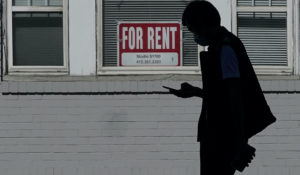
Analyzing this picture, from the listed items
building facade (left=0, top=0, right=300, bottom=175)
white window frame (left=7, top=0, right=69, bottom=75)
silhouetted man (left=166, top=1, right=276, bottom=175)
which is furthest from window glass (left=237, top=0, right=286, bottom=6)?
silhouetted man (left=166, top=1, right=276, bottom=175)

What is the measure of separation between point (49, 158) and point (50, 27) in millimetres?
1520

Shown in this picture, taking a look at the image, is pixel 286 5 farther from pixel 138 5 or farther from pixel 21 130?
pixel 21 130

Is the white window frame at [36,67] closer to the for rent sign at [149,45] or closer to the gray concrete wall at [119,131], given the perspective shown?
the gray concrete wall at [119,131]

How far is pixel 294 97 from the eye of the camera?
9.53 metres

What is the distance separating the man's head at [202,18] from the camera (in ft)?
14.3

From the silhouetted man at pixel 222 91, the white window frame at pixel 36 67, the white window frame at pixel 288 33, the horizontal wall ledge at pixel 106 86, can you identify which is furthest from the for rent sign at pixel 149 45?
the silhouetted man at pixel 222 91

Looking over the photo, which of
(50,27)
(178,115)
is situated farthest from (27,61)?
(178,115)

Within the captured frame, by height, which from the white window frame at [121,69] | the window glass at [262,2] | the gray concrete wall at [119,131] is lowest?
the gray concrete wall at [119,131]

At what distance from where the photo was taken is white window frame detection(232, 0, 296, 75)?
9.67m

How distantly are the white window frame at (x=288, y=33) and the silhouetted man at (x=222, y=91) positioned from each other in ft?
17.3

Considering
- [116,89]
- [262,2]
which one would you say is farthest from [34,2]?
[262,2]

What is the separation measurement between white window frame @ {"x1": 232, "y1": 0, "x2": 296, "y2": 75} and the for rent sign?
2.40 feet

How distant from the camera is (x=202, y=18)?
436cm

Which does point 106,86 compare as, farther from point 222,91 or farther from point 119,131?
point 222,91
